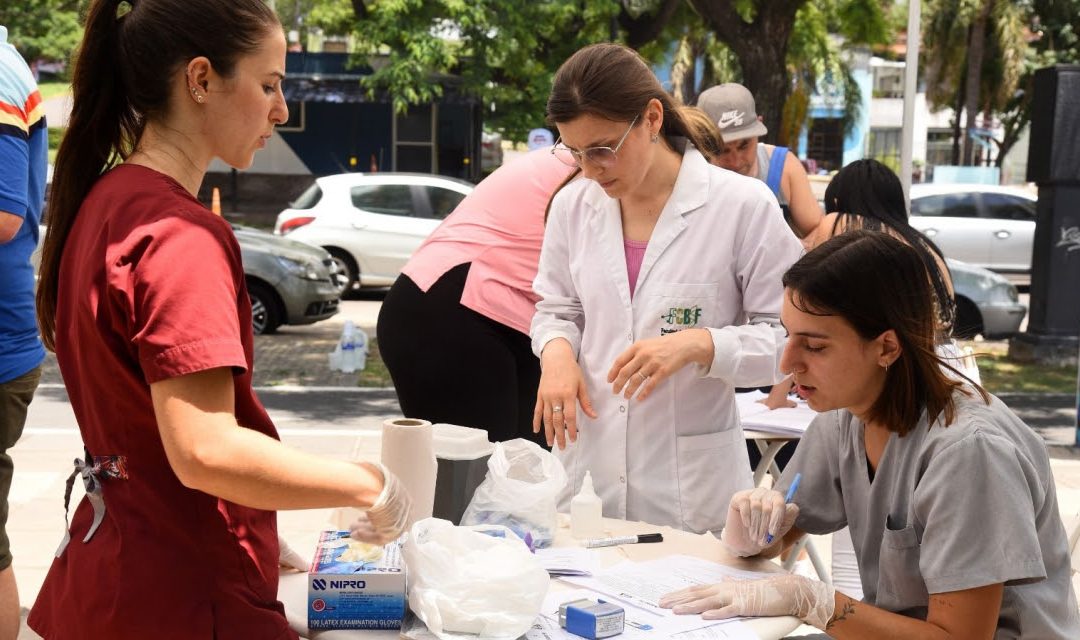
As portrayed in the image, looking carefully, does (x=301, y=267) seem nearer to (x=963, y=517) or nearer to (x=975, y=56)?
(x=963, y=517)

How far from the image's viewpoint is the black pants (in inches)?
132

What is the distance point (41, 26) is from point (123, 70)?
25.6 m

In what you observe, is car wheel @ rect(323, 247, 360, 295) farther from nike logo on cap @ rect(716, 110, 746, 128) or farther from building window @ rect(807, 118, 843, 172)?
building window @ rect(807, 118, 843, 172)

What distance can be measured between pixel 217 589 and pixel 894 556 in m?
1.25

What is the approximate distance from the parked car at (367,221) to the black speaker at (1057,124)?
6397 millimetres

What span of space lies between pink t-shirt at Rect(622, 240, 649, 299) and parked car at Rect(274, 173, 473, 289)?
10.7m

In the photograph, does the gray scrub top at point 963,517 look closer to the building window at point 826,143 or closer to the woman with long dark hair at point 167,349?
the woman with long dark hair at point 167,349

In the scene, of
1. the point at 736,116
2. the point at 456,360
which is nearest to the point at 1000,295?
the point at 736,116

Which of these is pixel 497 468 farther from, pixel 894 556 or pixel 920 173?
pixel 920 173

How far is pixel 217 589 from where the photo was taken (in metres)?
1.62

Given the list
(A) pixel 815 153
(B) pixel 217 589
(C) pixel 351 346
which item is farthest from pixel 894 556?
(A) pixel 815 153

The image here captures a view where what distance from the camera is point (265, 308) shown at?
10.9m

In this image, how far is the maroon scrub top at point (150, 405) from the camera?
1.47m

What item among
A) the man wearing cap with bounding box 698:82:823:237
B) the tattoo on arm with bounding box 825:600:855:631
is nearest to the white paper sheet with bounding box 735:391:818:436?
the man wearing cap with bounding box 698:82:823:237
